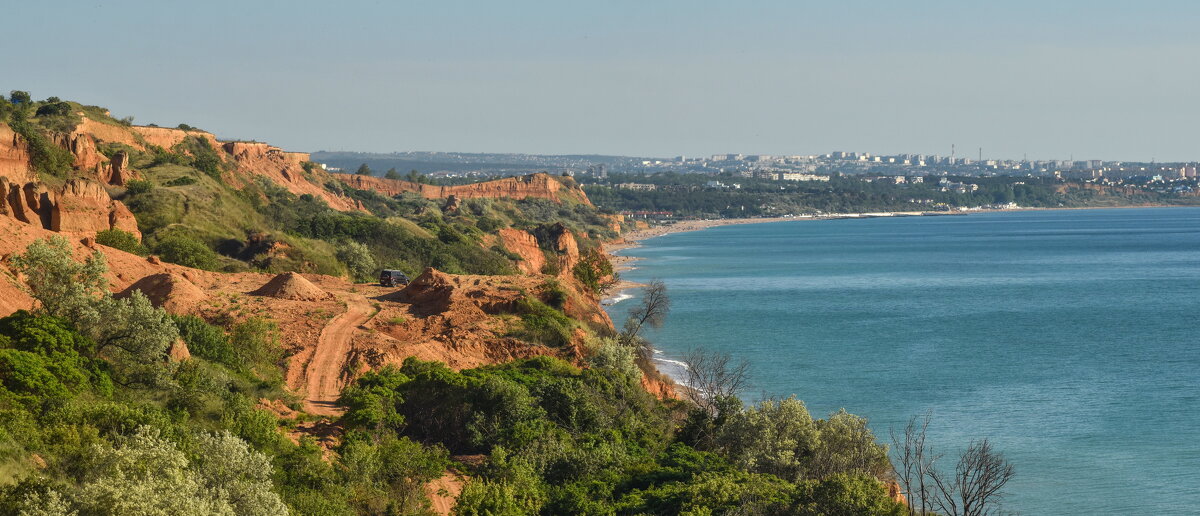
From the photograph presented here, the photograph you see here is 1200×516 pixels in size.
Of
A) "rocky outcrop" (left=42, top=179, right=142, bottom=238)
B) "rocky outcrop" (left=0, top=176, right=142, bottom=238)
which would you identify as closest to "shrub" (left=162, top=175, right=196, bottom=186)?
"rocky outcrop" (left=42, top=179, right=142, bottom=238)

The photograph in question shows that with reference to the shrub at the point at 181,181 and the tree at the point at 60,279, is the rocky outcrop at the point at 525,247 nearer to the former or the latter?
the shrub at the point at 181,181

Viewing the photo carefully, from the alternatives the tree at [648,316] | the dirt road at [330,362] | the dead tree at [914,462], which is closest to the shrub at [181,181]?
the tree at [648,316]

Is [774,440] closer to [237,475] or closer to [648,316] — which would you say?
[237,475]

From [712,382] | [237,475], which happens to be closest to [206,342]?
[237,475]

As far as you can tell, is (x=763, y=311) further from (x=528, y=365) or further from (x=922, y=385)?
(x=528, y=365)

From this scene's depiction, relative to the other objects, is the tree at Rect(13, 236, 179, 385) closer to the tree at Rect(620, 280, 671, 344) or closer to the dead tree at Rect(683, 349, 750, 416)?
the dead tree at Rect(683, 349, 750, 416)
